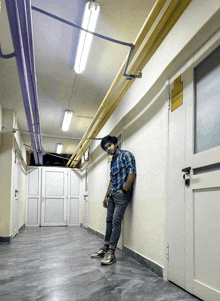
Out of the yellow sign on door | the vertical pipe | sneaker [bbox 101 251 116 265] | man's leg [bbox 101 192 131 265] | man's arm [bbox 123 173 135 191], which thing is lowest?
sneaker [bbox 101 251 116 265]

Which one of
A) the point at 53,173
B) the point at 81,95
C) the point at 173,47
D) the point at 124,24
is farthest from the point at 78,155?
the point at 173,47

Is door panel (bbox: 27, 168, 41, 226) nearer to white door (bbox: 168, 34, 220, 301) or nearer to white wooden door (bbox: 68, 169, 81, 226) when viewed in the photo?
white wooden door (bbox: 68, 169, 81, 226)

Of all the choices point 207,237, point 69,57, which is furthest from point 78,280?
point 69,57

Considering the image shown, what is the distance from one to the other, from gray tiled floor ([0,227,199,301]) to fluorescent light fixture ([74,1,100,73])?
230cm

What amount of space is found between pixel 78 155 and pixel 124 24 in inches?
214

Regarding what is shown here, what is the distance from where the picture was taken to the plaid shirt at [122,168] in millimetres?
3451

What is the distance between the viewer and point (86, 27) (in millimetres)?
2570

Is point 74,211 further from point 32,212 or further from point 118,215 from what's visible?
point 118,215

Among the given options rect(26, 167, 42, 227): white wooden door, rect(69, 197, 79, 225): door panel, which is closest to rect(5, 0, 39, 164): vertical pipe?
rect(26, 167, 42, 227): white wooden door

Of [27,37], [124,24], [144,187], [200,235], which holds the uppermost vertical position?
[124,24]

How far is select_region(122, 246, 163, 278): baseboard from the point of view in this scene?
254 cm

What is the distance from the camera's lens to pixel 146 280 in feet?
7.86

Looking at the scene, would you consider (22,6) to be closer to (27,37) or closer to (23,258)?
(27,37)

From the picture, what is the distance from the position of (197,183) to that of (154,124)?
3.76 feet
